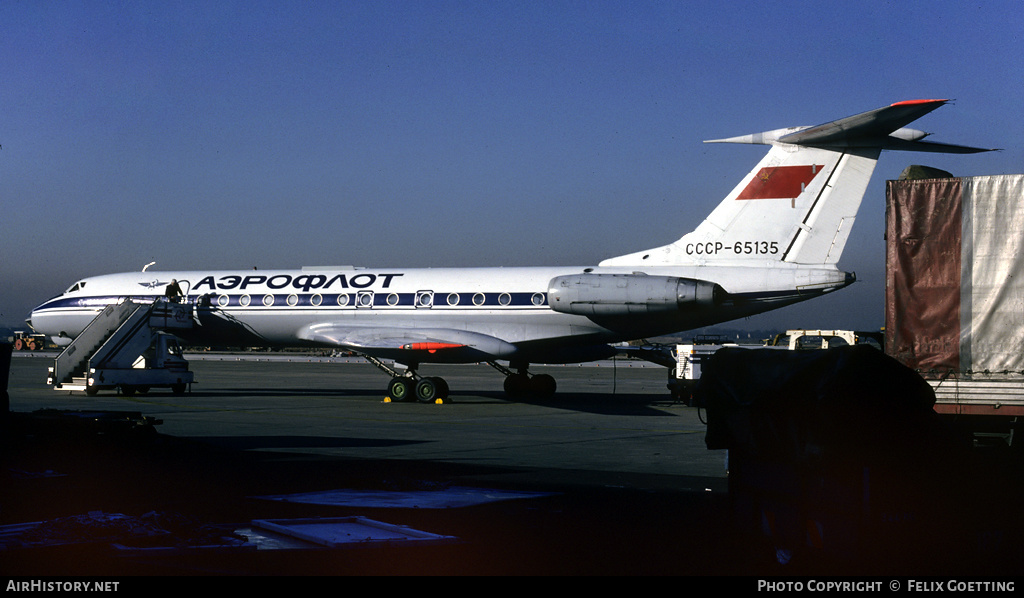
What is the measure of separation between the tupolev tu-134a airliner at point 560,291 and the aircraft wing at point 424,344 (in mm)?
35

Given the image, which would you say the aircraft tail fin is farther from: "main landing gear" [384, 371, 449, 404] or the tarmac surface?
"main landing gear" [384, 371, 449, 404]

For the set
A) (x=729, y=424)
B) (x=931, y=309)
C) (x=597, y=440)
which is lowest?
(x=597, y=440)

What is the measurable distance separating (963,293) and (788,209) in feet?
40.3

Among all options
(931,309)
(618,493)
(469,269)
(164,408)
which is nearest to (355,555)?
(618,493)

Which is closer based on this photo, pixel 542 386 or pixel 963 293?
pixel 963 293

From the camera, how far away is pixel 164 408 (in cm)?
2122

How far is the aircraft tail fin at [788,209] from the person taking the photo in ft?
63.8

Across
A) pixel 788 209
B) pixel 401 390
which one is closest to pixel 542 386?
pixel 401 390

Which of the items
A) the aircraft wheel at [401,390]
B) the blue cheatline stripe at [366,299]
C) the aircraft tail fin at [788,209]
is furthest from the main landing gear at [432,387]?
the aircraft tail fin at [788,209]

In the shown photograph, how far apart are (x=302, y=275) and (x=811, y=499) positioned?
22979 millimetres

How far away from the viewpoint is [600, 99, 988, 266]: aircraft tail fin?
63.8ft

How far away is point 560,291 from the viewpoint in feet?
75.7

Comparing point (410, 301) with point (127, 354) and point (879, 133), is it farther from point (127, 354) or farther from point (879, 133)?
point (879, 133)

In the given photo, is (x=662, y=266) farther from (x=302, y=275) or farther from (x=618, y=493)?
(x=618, y=493)
